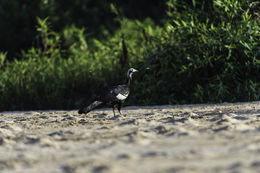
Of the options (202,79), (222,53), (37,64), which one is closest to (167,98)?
(202,79)

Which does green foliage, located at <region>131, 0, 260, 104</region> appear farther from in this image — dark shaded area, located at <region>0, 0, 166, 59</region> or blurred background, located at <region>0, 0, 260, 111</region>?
dark shaded area, located at <region>0, 0, 166, 59</region>

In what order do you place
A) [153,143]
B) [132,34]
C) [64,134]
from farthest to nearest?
[132,34], [64,134], [153,143]

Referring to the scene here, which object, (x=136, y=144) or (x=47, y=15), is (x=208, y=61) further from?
(x=47, y=15)

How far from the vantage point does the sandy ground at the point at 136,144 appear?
3.57 metres

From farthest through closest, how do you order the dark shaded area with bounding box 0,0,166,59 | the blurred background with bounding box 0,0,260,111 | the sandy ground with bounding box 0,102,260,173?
the dark shaded area with bounding box 0,0,166,59
the blurred background with bounding box 0,0,260,111
the sandy ground with bounding box 0,102,260,173

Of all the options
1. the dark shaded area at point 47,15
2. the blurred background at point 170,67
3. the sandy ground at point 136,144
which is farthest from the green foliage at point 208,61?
the dark shaded area at point 47,15

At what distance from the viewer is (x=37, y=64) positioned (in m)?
10.4

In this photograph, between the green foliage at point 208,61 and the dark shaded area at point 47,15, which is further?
the dark shaded area at point 47,15

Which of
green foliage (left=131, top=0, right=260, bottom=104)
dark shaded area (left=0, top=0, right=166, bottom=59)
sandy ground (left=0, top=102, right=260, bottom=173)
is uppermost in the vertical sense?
dark shaded area (left=0, top=0, right=166, bottom=59)

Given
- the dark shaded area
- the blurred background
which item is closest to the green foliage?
the blurred background

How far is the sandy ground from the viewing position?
3.57 m

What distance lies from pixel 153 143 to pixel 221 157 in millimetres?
891

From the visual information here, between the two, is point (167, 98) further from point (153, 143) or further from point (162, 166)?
point (162, 166)

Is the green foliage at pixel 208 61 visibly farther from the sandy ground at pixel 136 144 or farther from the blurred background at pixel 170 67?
the sandy ground at pixel 136 144
